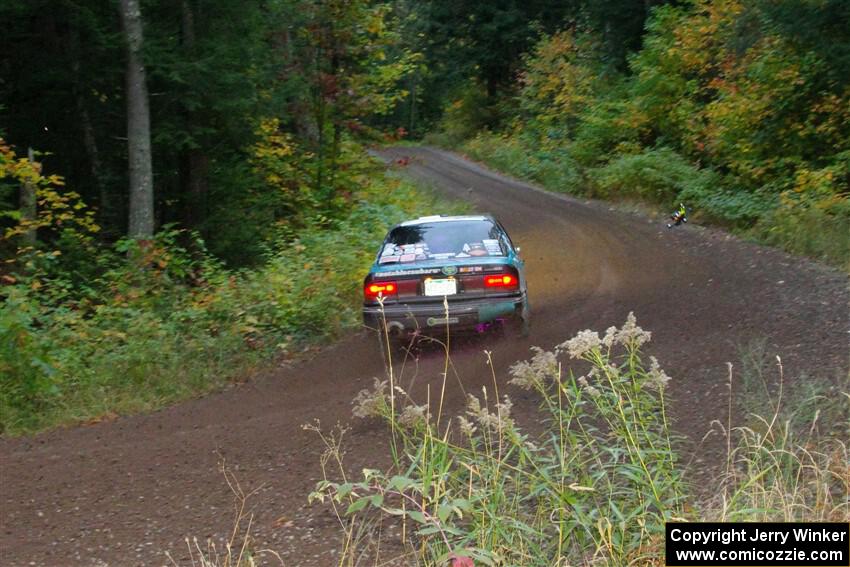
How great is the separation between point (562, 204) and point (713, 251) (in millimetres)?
11340

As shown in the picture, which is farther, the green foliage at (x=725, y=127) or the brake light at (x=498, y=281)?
the green foliage at (x=725, y=127)

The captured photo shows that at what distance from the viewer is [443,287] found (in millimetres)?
10227

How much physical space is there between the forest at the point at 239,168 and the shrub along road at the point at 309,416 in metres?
1.05

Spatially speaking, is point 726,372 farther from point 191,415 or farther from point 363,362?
point 191,415

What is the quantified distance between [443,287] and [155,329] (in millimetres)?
3634

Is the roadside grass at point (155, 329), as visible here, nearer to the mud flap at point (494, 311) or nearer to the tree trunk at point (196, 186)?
the tree trunk at point (196, 186)

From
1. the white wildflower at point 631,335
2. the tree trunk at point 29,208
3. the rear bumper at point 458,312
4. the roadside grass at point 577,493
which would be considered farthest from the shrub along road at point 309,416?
the tree trunk at point 29,208

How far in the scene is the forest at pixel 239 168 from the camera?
11.0 metres

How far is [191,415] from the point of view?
355 inches

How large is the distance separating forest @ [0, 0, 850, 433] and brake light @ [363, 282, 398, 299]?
5.52ft

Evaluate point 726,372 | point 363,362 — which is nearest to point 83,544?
point 363,362

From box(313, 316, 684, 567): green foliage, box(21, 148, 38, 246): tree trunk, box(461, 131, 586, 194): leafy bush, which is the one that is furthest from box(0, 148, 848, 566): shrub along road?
box(461, 131, 586, 194): leafy bush

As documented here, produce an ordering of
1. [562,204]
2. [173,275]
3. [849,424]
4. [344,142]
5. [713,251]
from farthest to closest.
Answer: [562,204], [344,142], [713,251], [173,275], [849,424]

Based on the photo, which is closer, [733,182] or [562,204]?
[733,182]
